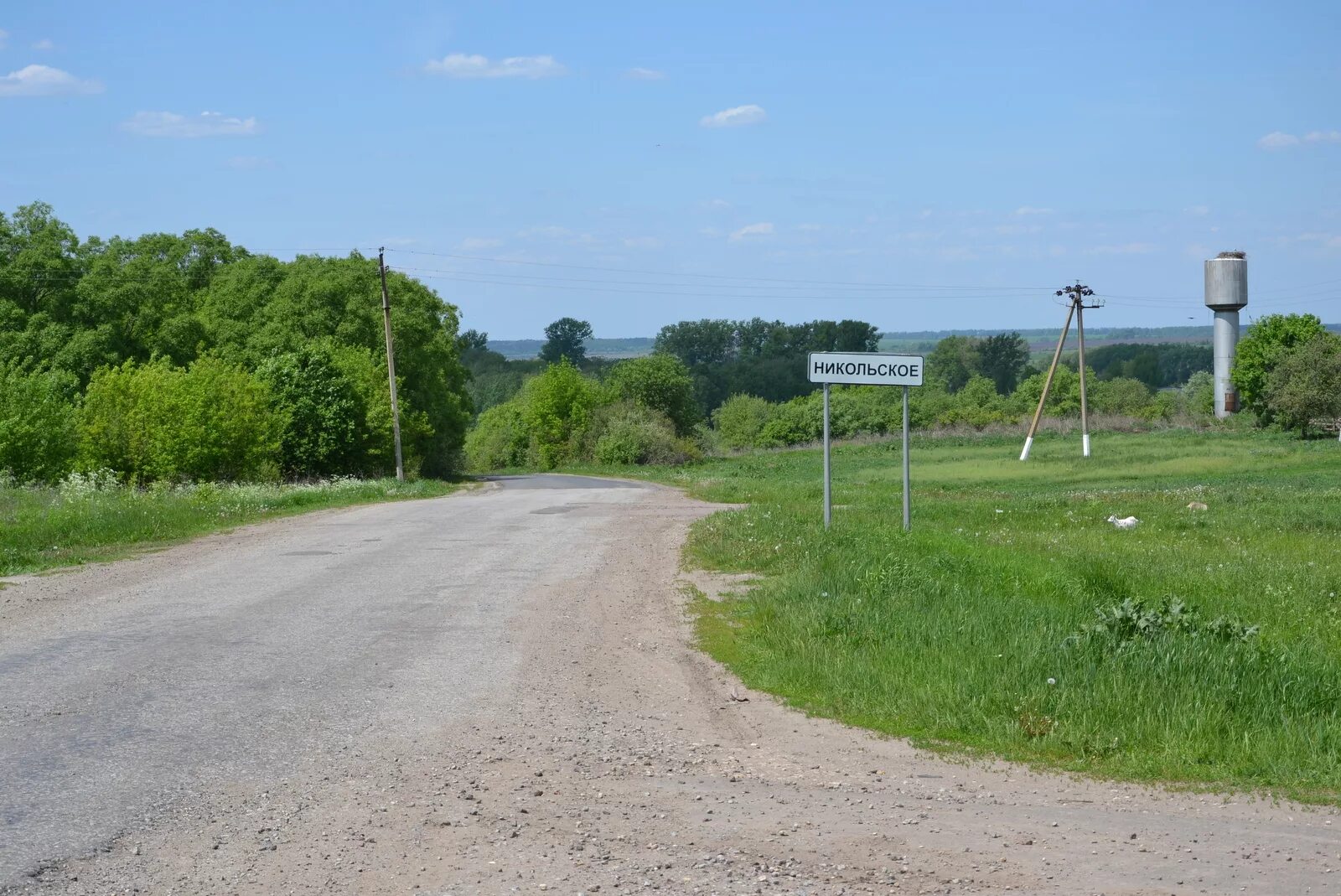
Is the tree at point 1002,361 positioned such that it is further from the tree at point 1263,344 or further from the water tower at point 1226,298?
the tree at point 1263,344

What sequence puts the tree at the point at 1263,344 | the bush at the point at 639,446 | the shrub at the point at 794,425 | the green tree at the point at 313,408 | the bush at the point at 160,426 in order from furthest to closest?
the shrub at the point at 794,425 < the bush at the point at 639,446 < the tree at the point at 1263,344 < the green tree at the point at 313,408 < the bush at the point at 160,426

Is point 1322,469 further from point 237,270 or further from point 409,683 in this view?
point 237,270

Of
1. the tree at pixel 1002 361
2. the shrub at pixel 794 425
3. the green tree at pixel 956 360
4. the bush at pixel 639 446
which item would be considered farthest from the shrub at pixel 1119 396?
the bush at pixel 639 446

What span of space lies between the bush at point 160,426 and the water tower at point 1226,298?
74.7m

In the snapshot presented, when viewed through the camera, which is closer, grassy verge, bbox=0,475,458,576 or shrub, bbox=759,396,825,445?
grassy verge, bbox=0,475,458,576

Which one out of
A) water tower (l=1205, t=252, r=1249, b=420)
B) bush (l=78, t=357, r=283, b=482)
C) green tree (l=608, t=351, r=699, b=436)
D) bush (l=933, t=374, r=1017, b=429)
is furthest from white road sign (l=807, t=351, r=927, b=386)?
water tower (l=1205, t=252, r=1249, b=420)

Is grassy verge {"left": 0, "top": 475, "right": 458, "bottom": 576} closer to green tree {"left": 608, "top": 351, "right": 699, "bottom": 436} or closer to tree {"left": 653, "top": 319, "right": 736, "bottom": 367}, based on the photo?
green tree {"left": 608, "top": 351, "right": 699, "bottom": 436}

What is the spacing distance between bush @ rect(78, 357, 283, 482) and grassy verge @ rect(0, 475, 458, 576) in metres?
4.78

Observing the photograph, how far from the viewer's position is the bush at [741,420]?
413 feet

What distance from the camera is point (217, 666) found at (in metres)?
9.77

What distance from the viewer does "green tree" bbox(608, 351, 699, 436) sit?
96688 millimetres

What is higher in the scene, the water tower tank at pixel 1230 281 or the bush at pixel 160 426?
the water tower tank at pixel 1230 281

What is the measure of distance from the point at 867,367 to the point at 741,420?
11360cm

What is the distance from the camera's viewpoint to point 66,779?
6645 millimetres
